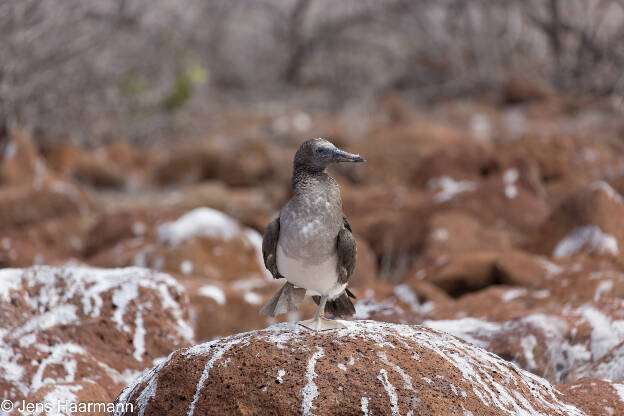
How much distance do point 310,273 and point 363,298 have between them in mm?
2591

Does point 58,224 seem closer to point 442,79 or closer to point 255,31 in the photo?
point 442,79

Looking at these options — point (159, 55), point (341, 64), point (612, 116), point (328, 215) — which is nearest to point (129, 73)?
point (159, 55)

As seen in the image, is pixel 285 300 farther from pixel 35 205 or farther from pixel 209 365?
pixel 35 205

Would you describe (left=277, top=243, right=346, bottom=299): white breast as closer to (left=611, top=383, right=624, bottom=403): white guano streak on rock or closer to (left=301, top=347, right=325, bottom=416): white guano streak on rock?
(left=301, top=347, right=325, bottom=416): white guano streak on rock

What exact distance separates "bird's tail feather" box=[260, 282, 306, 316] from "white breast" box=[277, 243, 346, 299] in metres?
0.17

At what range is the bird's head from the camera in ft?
12.1

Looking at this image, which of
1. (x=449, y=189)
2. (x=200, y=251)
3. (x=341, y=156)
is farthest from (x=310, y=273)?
(x=449, y=189)

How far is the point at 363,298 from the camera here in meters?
6.20

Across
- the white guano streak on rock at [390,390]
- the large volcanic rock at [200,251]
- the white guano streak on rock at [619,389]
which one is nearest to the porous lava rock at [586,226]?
the large volcanic rock at [200,251]

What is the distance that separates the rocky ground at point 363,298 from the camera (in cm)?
333

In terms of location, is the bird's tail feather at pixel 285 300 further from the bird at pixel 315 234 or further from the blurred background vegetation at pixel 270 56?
the blurred background vegetation at pixel 270 56

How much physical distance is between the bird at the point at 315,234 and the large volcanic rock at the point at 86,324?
1.38 meters

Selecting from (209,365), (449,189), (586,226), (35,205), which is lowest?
(35,205)

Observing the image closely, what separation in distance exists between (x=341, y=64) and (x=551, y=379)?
28119 mm
